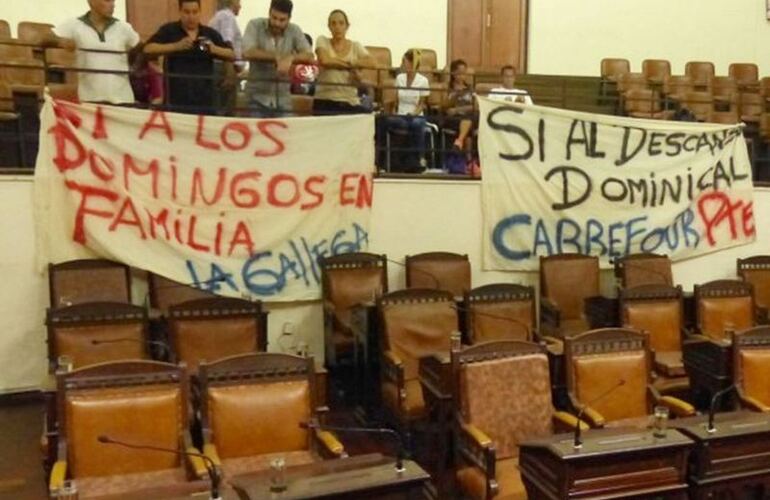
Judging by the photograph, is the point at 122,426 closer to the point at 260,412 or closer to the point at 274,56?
the point at 260,412

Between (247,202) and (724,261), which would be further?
(724,261)

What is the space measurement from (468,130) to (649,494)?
386 centimetres

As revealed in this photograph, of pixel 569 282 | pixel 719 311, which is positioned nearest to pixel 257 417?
pixel 569 282

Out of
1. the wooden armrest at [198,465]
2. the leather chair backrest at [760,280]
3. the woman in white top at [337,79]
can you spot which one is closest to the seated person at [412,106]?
the woman in white top at [337,79]

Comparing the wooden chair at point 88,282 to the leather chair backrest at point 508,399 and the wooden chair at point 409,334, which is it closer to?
the wooden chair at point 409,334

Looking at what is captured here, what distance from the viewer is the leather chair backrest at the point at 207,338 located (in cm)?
434

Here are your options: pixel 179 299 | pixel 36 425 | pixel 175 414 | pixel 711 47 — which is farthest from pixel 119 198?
pixel 711 47

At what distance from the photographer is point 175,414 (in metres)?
3.26

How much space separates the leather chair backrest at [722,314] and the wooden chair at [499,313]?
50.0 inches

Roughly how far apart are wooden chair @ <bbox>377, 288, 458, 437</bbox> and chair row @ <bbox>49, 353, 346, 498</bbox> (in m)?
1.05

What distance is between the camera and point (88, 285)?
479cm

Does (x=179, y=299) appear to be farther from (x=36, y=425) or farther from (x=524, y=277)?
(x=524, y=277)

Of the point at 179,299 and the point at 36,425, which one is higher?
the point at 179,299

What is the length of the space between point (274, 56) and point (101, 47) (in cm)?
108
